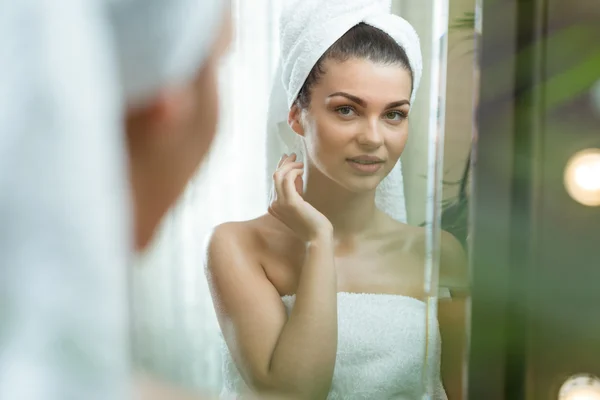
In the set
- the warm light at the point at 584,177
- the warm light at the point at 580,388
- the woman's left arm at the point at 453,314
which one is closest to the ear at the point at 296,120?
the woman's left arm at the point at 453,314

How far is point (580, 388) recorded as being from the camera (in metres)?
0.77

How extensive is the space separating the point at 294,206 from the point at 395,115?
0.16m

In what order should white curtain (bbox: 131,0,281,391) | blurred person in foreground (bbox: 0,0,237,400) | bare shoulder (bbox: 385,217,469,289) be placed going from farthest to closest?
bare shoulder (bbox: 385,217,469,289), white curtain (bbox: 131,0,281,391), blurred person in foreground (bbox: 0,0,237,400)

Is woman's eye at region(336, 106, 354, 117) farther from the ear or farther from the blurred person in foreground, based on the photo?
the blurred person in foreground

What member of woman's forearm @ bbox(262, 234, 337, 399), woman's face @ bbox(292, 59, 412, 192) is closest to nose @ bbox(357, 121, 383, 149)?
woman's face @ bbox(292, 59, 412, 192)

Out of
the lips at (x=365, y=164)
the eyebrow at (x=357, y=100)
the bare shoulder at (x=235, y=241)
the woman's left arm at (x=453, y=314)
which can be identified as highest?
the eyebrow at (x=357, y=100)

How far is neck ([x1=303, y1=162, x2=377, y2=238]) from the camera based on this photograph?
678 millimetres

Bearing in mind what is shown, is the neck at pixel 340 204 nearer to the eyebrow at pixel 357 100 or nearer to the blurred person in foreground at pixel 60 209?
the eyebrow at pixel 357 100

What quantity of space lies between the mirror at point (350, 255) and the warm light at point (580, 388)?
0.45 ft

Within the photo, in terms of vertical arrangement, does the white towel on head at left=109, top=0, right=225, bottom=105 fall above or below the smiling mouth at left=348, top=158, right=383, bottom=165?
above

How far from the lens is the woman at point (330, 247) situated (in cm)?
66

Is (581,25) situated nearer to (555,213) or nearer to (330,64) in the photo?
(555,213)

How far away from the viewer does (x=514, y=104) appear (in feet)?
2.55

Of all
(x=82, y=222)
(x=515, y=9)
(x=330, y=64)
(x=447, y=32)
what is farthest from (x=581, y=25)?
(x=82, y=222)
